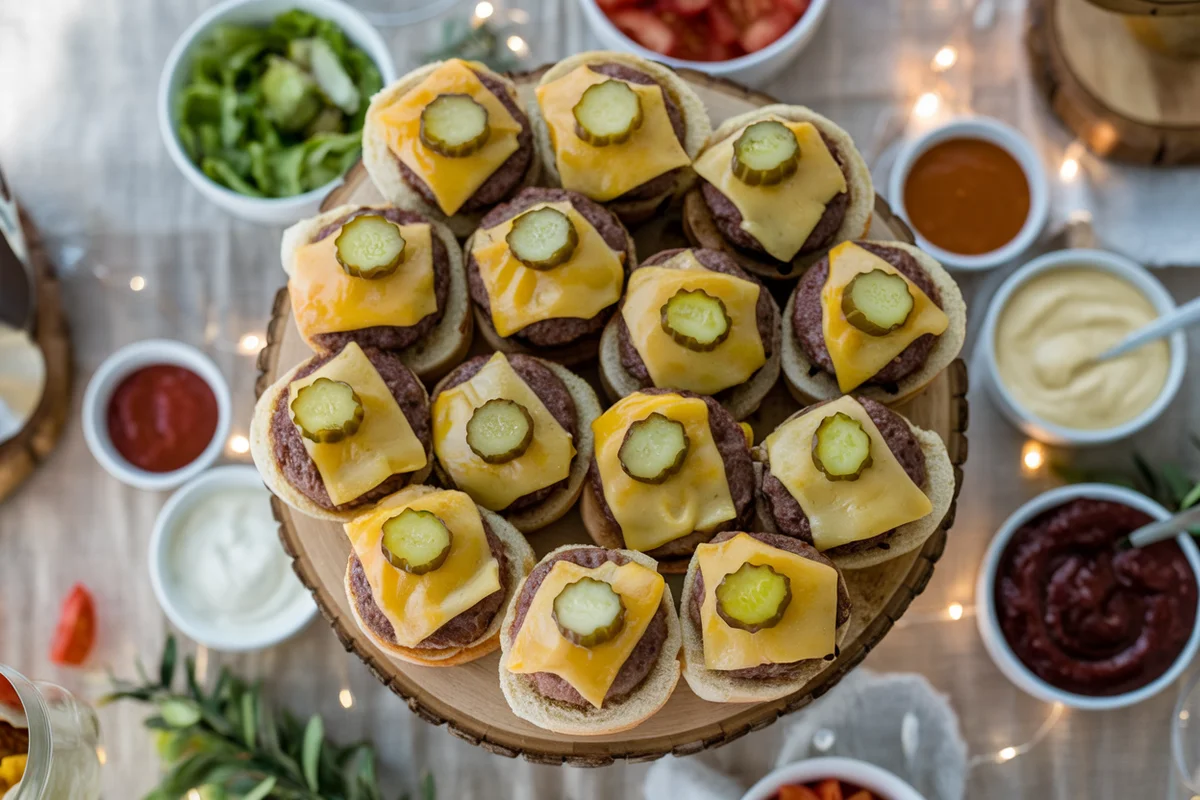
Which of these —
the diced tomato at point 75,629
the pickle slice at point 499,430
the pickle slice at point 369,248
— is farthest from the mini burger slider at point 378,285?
the diced tomato at point 75,629

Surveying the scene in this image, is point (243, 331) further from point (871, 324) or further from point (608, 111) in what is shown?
point (871, 324)

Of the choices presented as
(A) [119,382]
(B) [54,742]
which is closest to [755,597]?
(B) [54,742]

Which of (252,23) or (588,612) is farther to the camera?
(252,23)

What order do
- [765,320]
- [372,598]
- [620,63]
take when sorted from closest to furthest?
[372,598], [765,320], [620,63]

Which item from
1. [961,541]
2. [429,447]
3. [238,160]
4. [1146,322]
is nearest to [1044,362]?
[1146,322]

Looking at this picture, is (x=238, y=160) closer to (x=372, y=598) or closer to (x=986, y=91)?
(x=372, y=598)

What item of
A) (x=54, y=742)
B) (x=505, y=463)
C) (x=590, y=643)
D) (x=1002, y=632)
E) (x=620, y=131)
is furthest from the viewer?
(x=1002, y=632)

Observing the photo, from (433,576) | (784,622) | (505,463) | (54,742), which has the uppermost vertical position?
(505,463)

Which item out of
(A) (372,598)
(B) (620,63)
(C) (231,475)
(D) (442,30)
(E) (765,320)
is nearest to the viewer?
(A) (372,598)

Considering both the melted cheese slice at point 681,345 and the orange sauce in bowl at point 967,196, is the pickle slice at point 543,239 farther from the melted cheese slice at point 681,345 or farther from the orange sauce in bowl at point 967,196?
the orange sauce in bowl at point 967,196
